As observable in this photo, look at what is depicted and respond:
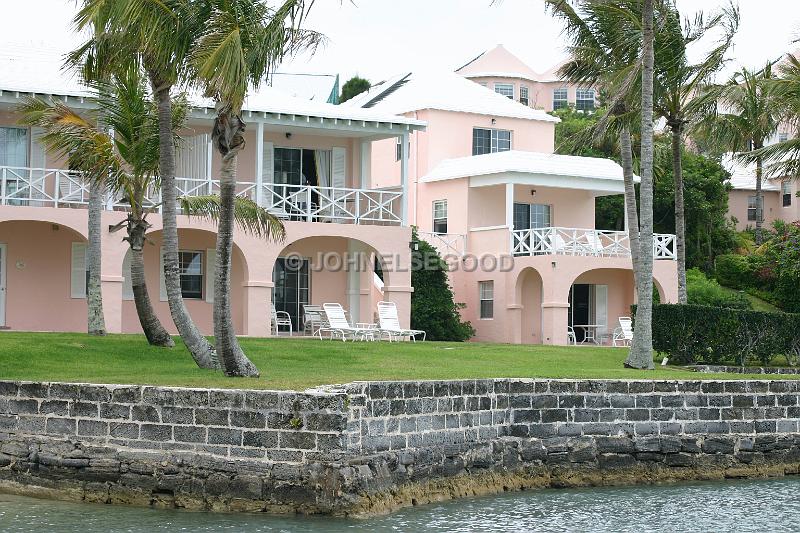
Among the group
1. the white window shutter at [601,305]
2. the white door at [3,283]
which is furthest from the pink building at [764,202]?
the white door at [3,283]

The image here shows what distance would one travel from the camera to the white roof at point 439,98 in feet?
137

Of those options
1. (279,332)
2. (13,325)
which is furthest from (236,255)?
(13,325)

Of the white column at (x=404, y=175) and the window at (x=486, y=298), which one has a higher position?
the white column at (x=404, y=175)

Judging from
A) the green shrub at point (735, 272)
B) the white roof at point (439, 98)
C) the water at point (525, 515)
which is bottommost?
the water at point (525, 515)

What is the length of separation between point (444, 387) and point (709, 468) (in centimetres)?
569

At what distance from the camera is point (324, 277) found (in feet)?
107

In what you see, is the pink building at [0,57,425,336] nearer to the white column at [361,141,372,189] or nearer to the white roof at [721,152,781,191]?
the white column at [361,141,372,189]

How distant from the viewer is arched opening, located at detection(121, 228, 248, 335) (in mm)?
29953

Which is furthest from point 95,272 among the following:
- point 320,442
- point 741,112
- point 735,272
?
point 735,272

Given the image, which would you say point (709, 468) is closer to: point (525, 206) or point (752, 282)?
point (525, 206)

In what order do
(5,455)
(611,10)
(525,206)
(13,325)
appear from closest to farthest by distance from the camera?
1. (5,455)
2. (611,10)
3. (13,325)
4. (525,206)

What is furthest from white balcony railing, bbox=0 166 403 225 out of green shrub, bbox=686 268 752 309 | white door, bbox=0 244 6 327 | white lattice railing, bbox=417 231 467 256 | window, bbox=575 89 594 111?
window, bbox=575 89 594 111

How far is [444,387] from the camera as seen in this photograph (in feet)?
59.3

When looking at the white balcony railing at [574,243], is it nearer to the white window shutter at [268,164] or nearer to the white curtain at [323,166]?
the white curtain at [323,166]
